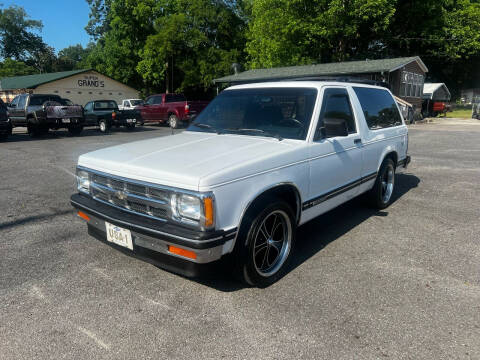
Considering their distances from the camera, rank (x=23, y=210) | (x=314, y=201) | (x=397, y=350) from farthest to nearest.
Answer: (x=23, y=210) → (x=314, y=201) → (x=397, y=350)

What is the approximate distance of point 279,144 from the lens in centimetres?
341

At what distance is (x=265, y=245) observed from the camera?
10.7 feet

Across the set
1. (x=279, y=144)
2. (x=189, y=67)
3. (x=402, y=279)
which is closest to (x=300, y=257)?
(x=402, y=279)

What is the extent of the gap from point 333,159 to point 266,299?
1686 mm

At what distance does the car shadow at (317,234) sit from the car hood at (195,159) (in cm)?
79

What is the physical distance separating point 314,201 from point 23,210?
14.4 ft

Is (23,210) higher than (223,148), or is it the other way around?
(223,148)

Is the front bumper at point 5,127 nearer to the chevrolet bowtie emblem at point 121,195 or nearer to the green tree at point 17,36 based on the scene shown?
the chevrolet bowtie emblem at point 121,195

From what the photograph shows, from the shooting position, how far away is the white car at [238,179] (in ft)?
8.76

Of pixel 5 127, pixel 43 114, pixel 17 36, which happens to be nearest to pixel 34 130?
pixel 43 114

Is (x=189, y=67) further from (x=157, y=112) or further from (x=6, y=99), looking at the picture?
(x=6, y=99)

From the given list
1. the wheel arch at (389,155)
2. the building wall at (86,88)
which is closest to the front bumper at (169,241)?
the wheel arch at (389,155)

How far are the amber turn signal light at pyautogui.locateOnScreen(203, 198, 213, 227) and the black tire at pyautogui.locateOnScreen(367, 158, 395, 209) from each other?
330 cm

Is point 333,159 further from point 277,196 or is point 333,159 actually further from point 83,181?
point 83,181
